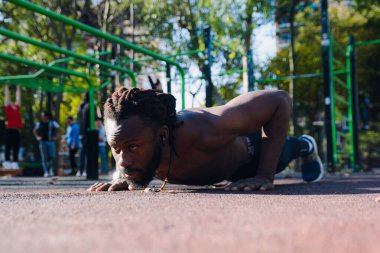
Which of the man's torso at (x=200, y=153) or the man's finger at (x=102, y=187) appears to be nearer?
the man's torso at (x=200, y=153)

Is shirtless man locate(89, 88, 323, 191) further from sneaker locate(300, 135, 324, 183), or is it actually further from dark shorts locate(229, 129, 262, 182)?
sneaker locate(300, 135, 324, 183)

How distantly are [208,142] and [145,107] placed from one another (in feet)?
1.38

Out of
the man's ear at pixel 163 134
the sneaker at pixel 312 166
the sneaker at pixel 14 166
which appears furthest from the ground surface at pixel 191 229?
the sneaker at pixel 14 166

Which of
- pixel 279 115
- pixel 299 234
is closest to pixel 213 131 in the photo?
pixel 279 115

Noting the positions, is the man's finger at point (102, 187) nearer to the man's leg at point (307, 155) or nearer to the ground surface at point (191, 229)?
the ground surface at point (191, 229)

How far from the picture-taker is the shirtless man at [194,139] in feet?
8.34

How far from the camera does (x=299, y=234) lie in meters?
1.20

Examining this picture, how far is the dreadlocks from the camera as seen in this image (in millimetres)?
2598

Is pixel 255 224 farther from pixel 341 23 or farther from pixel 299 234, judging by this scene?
pixel 341 23

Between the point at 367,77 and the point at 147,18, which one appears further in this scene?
the point at 367,77

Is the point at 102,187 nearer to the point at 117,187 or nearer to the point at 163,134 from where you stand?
the point at 117,187

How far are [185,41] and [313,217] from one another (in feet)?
39.9

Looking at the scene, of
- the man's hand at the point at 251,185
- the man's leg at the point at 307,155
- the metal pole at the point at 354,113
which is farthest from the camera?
the metal pole at the point at 354,113

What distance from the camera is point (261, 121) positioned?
3100 millimetres
